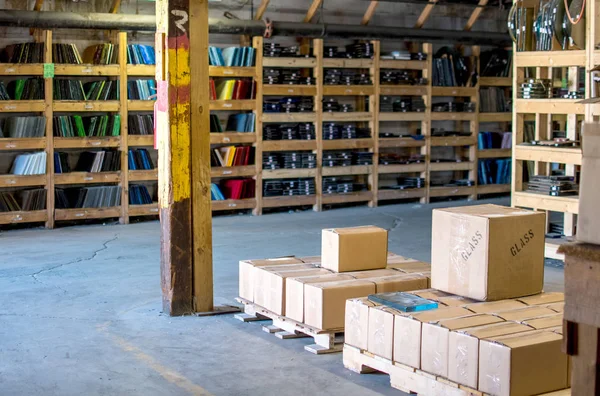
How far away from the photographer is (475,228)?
5.06m

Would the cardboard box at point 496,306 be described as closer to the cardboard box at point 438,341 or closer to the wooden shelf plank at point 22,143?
the cardboard box at point 438,341

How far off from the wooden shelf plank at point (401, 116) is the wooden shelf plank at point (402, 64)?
0.68 m

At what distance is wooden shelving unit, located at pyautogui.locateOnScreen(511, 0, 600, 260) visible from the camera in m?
8.24

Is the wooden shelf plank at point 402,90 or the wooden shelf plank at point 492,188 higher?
the wooden shelf plank at point 402,90

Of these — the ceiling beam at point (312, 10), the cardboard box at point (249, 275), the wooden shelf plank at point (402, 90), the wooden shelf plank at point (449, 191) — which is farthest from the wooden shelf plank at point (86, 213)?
the cardboard box at point (249, 275)

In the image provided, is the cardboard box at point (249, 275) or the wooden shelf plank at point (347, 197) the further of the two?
the wooden shelf plank at point (347, 197)

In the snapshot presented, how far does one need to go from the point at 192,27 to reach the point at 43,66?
489 centimetres

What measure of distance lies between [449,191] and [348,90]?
243 cm

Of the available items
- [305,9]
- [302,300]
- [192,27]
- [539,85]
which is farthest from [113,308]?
[305,9]

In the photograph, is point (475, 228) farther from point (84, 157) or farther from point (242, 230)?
point (84, 157)

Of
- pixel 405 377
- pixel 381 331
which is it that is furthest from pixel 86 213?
pixel 405 377

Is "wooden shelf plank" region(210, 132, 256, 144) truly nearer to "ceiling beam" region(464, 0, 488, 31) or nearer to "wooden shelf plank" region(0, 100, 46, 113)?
"wooden shelf plank" region(0, 100, 46, 113)

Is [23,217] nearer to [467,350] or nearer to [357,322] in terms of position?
[357,322]

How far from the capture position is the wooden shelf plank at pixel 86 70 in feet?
35.8
